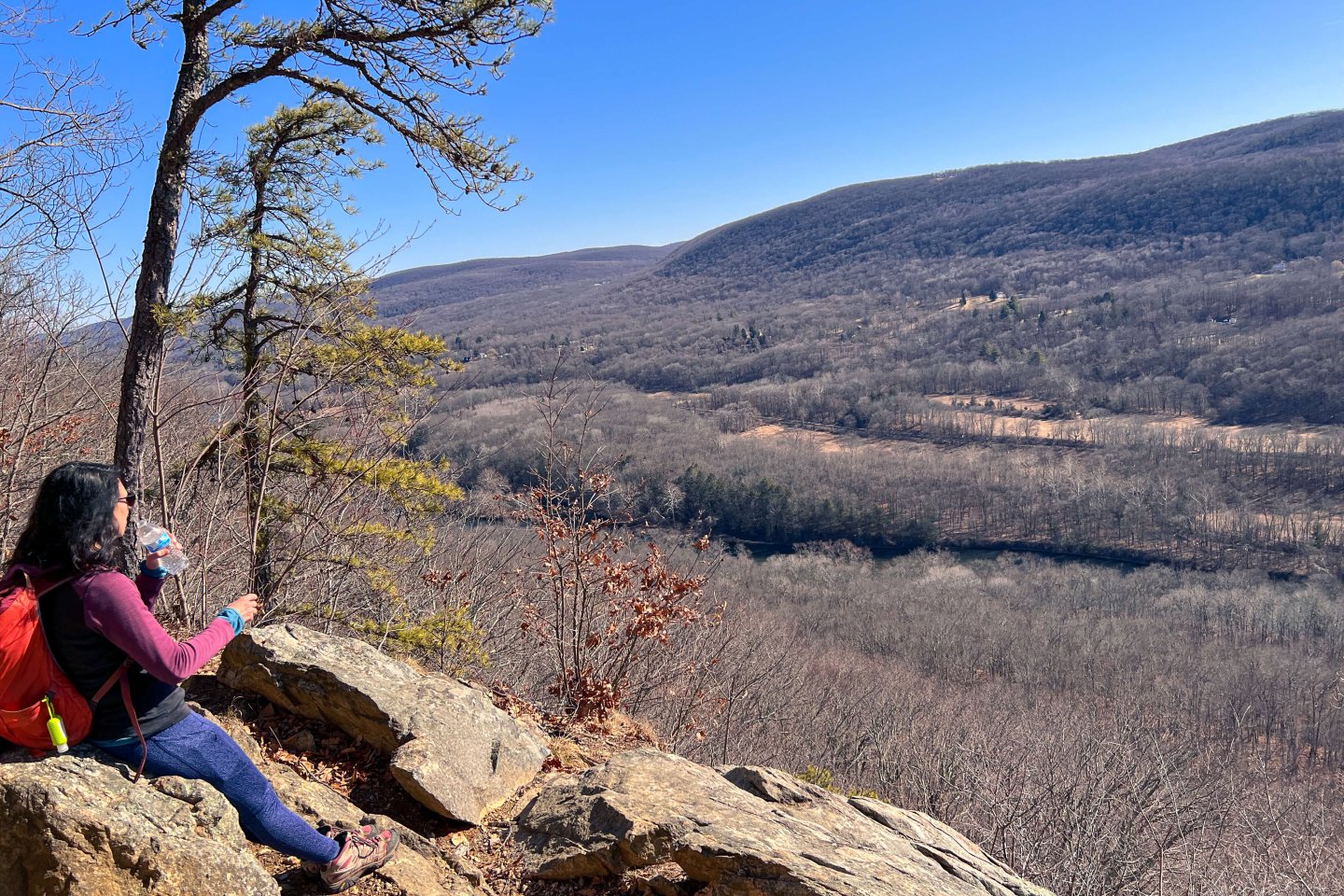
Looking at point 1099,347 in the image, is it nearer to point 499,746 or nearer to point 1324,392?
point 1324,392

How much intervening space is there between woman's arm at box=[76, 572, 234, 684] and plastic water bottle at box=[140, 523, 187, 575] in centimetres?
21

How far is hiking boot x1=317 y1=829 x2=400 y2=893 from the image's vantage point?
329cm

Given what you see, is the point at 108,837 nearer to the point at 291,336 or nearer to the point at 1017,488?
the point at 291,336

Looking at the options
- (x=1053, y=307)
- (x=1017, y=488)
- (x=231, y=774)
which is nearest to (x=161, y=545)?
(x=231, y=774)

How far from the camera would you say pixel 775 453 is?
83250mm

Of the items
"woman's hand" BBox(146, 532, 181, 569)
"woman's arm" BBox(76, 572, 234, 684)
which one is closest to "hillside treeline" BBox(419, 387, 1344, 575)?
"woman's hand" BBox(146, 532, 181, 569)

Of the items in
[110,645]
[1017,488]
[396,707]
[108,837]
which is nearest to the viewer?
[108,837]

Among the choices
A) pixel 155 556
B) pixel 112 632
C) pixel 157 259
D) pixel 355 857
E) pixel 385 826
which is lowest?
pixel 385 826

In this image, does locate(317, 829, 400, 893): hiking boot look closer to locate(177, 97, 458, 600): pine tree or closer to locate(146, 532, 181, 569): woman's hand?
locate(146, 532, 181, 569): woman's hand

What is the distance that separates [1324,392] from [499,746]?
108098mm

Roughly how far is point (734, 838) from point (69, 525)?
311cm

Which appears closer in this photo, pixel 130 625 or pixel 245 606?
pixel 130 625

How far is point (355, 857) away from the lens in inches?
133

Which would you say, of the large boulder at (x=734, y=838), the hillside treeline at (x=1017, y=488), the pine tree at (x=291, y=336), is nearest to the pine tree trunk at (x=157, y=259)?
the pine tree at (x=291, y=336)
